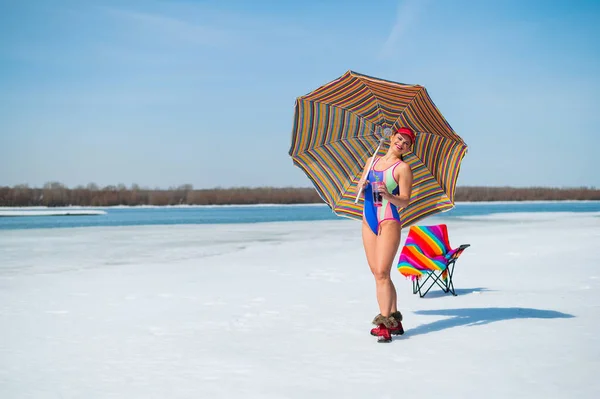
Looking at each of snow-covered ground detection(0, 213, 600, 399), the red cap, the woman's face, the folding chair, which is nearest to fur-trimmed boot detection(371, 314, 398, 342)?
snow-covered ground detection(0, 213, 600, 399)

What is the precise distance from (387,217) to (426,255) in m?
2.76

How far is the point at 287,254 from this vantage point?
13.3m

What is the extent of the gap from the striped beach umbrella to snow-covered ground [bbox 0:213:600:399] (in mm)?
1279

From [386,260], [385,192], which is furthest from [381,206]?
[386,260]

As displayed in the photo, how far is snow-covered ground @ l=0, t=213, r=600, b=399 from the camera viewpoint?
4320 mm

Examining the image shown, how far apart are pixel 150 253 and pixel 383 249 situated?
914 cm

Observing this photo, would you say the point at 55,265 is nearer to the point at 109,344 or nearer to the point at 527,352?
the point at 109,344

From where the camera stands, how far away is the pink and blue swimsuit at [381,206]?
560 centimetres

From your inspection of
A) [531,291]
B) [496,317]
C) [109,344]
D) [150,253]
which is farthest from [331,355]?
[150,253]

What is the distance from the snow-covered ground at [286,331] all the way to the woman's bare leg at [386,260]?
0.36 meters

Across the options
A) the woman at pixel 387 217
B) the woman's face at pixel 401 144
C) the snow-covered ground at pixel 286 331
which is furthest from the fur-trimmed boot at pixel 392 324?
the woman's face at pixel 401 144

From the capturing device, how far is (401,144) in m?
5.71

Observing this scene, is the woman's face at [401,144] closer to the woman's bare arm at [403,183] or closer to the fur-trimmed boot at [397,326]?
the woman's bare arm at [403,183]

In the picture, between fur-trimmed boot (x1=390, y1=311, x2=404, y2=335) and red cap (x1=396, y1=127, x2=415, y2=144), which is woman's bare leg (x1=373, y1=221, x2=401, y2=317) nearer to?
fur-trimmed boot (x1=390, y1=311, x2=404, y2=335)
